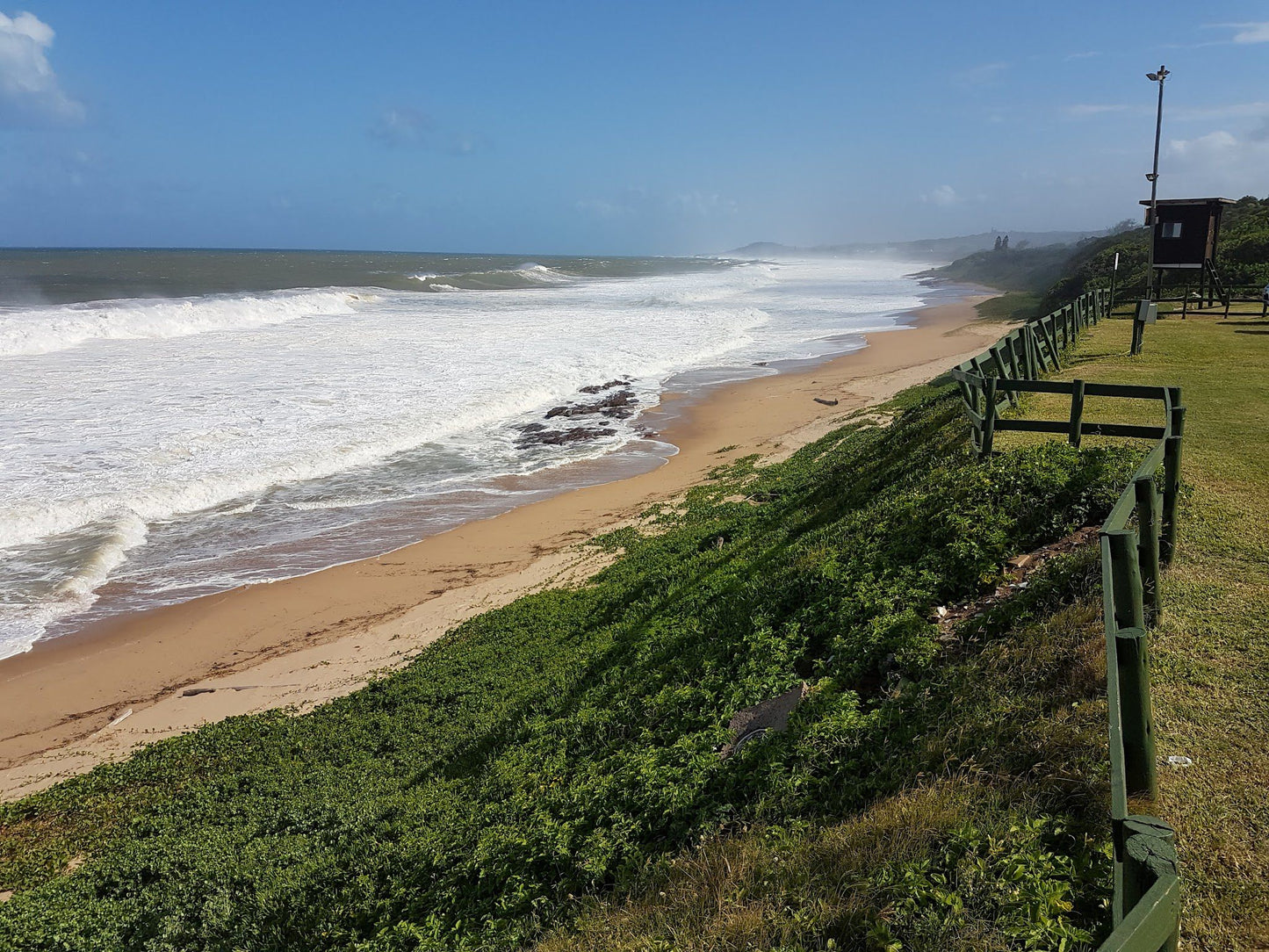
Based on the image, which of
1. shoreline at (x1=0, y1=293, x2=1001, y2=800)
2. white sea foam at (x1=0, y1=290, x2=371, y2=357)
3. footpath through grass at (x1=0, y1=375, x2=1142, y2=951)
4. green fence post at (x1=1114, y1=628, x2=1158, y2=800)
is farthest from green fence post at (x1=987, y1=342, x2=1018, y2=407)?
white sea foam at (x1=0, y1=290, x2=371, y2=357)

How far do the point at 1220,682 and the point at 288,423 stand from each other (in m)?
22.1

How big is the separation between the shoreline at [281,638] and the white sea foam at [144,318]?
3080 centimetres

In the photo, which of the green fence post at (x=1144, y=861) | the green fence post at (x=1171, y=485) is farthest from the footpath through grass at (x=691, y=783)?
the green fence post at (x=1144, y=861)

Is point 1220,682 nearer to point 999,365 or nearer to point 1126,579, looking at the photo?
point 1126,579

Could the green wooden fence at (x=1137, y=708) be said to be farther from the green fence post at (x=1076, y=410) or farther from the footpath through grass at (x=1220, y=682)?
the green fence post at (x=1076, y=410)

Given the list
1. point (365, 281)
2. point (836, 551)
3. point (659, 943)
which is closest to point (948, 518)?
point (836, 551)

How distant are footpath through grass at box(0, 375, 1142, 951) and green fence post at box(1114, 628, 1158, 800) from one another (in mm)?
405

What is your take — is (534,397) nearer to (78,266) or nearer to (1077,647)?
(1077,647)

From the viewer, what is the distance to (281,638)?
37.9 feet

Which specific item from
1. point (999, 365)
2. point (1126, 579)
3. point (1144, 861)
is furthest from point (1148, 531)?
point (999, 365)

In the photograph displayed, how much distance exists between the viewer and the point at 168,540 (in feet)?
48.7

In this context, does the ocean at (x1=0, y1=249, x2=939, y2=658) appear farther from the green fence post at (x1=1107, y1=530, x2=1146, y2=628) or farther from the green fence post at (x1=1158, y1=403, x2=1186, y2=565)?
the green fence post at (x1=1107, y1=530, x2=1146, y2=628)

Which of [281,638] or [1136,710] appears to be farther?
[281,638]

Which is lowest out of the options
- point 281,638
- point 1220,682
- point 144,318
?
point 281,638
